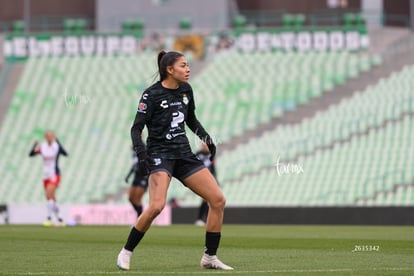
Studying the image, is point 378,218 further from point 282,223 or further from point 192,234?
point 192,234

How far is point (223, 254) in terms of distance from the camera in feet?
51.6

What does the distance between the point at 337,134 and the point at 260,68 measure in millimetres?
6916

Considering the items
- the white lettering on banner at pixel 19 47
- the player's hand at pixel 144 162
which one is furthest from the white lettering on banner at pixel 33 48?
the player's hand at pixel 144 162

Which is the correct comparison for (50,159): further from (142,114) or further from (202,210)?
(142,114)

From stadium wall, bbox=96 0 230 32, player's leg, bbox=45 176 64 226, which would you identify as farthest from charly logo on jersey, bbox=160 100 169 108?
stadium wall, bbox=96 0 230 32

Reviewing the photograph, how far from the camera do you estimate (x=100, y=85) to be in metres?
45.2

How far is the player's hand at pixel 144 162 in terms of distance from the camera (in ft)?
41.6

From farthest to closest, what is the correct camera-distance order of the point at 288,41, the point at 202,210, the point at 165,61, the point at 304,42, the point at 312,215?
the point at 288,41 < the point at 304,42 < the point at 312,215 < the point at 202,210 < the point at 165,61

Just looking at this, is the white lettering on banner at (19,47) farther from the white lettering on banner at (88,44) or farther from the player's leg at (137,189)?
the player's leg at (137,189)

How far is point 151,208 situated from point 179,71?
5.25 ft

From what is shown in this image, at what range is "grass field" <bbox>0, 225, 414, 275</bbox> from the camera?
Result: 12.5 m

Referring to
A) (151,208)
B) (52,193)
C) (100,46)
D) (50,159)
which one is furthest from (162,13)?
(151,208)


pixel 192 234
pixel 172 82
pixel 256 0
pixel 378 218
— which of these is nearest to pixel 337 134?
pixel 378 218

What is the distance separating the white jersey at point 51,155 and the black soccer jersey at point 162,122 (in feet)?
52.2
